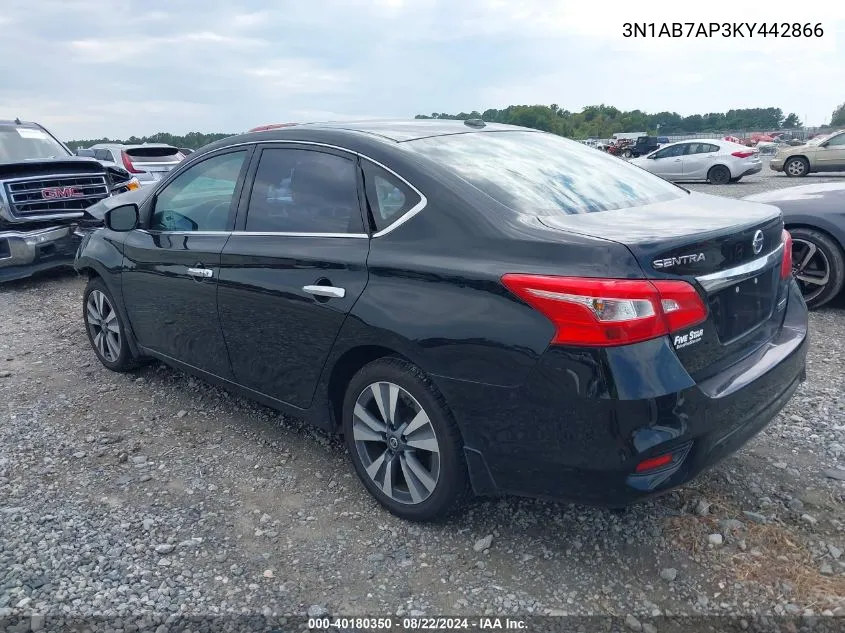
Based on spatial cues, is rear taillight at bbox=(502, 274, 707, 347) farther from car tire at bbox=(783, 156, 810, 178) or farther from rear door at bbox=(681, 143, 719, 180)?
car tire at bbox=(783, 156, 810, 178)

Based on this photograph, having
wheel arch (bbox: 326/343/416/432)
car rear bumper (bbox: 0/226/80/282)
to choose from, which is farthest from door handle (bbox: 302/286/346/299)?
car rear bumper (bbox: 0/226/80/282)

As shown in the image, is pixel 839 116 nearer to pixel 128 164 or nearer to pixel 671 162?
pixel 671 162

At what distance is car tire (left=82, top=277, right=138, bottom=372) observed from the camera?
4.70m

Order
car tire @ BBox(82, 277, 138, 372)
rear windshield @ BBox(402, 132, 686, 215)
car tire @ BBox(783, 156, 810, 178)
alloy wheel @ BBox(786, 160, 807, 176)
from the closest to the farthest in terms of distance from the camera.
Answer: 1. rear windshield @ BBox(402, 132, 686, 215)
2. car tire @ BBox(82, 277, 138, 372)
3. car tire @ BBox(783, 156, 810, 178)
4. alloy wheel @ BBox(786, 160, 807, 176)

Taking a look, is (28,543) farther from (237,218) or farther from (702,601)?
(702,601)

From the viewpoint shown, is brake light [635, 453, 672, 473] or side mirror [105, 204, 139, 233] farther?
side mirror [105, 204, 139, 233]

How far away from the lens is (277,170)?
3.46m

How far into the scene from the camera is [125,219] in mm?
4270

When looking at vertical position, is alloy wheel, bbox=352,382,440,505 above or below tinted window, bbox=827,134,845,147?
below

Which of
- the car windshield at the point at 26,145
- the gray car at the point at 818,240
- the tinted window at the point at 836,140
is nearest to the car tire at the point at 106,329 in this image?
A: the gray car at the point at 818,240

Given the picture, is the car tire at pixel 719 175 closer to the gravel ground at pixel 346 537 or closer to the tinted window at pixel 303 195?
the gravel ground at pixel 346 537

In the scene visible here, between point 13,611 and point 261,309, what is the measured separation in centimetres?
156

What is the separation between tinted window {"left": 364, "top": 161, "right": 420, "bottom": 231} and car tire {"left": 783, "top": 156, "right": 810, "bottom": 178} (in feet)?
71.2

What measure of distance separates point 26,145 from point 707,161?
59.2 ft
